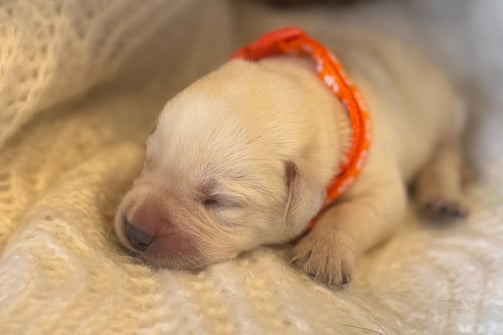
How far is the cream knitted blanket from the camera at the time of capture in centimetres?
117

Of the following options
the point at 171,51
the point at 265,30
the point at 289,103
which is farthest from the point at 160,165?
the point at 265,30

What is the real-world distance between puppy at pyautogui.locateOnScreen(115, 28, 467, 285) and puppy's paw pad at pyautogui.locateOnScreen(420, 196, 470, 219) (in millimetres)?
213

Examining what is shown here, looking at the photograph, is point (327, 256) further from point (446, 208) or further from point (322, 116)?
point (446, 208)

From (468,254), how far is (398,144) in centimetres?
42

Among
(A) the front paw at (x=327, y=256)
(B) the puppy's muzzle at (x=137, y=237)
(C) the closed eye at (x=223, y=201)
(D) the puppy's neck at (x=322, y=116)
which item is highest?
(D) the puppy's neck at (x=322, y=116)

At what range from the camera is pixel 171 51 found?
206cm

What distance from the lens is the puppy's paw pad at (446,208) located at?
1.81 meters

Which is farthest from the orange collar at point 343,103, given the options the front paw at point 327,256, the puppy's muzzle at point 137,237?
the puppy's muzzle at point 137,237

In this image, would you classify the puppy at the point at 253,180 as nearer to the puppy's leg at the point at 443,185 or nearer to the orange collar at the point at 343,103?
the orange collar at the point at 343,103

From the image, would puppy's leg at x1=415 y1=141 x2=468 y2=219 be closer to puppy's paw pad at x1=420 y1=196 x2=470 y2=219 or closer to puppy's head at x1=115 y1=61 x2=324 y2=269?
puppy's paw pad at x1=420 y1=196 x2=470 y2=219

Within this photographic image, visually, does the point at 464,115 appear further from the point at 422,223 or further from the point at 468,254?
the point at 468,254

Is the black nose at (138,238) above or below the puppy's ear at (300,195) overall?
below

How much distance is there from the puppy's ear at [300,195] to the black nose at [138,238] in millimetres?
298

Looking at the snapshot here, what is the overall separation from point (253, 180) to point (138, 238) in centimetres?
27
